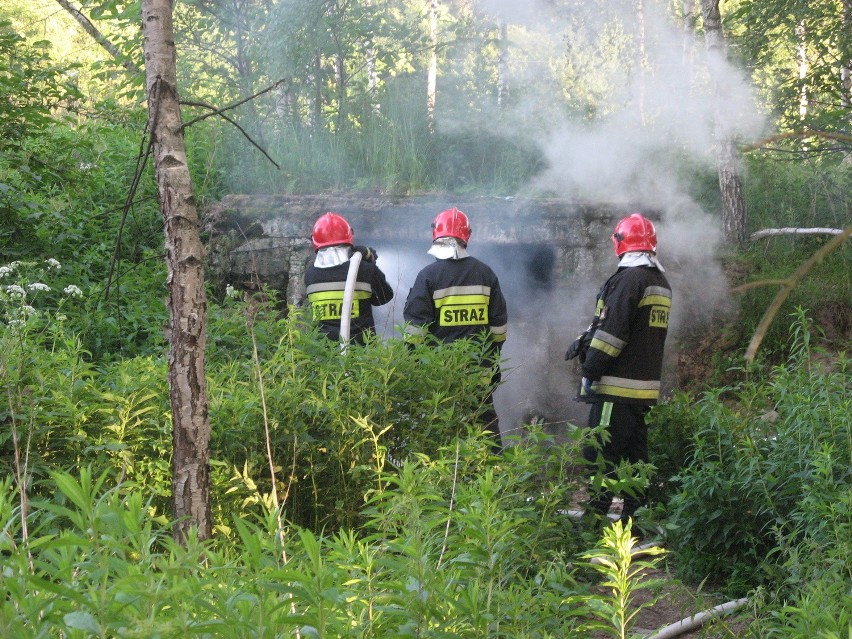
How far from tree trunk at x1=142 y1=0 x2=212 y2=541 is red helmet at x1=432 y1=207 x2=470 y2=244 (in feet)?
12.5

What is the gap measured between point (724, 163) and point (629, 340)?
518 centimetres

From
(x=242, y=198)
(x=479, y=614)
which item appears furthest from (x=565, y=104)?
(x=479, y=614)

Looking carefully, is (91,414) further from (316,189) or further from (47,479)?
(316,189)

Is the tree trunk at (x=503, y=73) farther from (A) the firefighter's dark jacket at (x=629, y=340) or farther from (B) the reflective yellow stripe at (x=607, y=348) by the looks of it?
(B) the reflective yellow stripe at (x=607, y=348)

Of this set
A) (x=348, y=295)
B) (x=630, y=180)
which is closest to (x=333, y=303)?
(x=348, y=295)

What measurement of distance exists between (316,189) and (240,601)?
10.6m

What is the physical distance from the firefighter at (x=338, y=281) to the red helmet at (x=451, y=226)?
0.61m

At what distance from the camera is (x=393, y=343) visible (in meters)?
5.27

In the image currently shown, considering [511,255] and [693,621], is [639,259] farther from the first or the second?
[511,255]

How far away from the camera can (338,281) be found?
784 cm

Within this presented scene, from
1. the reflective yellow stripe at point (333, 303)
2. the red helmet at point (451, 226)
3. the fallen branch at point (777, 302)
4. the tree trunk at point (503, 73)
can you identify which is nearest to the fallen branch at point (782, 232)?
the tree trunk at point (503, 73)

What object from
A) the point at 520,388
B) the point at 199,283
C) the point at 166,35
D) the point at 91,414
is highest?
the point at 166,35

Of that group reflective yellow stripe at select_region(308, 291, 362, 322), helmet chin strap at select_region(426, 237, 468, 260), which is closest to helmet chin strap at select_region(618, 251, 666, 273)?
helmet chin strap at select_region(426, 237, 468, 260)

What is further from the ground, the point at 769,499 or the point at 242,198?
the point at 242,198
